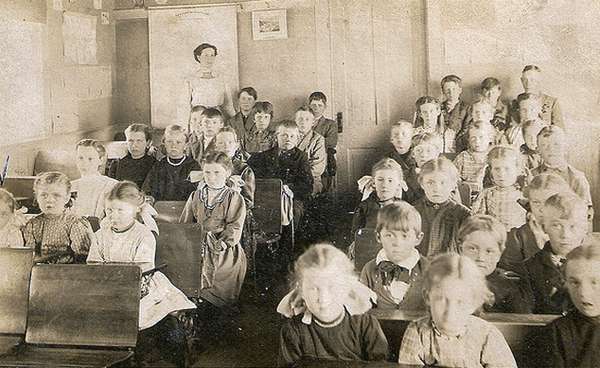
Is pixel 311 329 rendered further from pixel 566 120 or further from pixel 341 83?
pixel 566 120

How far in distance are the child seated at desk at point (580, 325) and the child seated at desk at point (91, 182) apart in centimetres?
141

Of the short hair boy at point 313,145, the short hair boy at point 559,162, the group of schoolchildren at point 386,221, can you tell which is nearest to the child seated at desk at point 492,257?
the group of schoolchildren at point 386,221

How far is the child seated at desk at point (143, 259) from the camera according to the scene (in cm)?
210

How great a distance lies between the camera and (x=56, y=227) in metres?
2.24

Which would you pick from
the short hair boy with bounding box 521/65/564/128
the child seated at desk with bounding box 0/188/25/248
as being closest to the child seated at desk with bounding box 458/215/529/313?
the short hair boy with bounding box 521/65/564/128

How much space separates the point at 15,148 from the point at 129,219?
44cm

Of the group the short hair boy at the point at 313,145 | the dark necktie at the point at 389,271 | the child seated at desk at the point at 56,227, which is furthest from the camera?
the child seated at desk at the point at 56,227

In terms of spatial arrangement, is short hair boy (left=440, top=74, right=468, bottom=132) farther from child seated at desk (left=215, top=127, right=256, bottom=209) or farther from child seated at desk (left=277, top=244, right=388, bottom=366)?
child seated at desk (left=215, top=127, right=256, bottom=209)

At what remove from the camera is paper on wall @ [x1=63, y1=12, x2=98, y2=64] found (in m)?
2.15

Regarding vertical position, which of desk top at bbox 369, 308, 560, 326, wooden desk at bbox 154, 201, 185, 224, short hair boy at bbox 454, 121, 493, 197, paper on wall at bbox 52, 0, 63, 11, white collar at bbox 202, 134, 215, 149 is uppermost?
paper on wall at bbox 52, 0, 63, 11

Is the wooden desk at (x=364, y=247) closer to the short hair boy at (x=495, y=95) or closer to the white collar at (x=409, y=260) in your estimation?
the white collar at (x=409, y=260)

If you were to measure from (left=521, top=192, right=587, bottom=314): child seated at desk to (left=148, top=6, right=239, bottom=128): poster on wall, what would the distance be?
993 millimetres

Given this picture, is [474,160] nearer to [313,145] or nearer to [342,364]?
[313,145]

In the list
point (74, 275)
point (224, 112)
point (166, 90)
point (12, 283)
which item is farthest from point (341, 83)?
point (12, 283)
